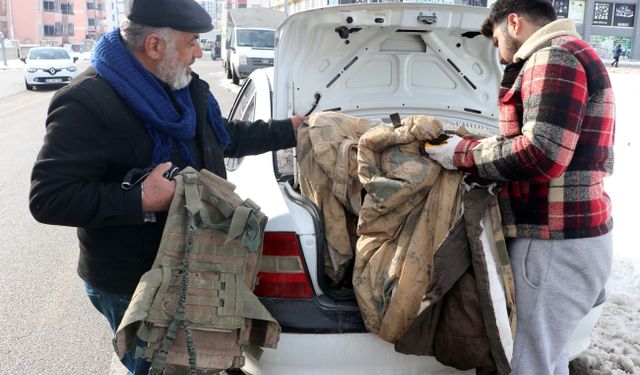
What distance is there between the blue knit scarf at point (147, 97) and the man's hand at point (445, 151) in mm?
941

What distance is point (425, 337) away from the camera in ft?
7.35

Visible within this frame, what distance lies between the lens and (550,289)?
217 cm

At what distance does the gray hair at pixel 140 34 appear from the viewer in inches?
86.0

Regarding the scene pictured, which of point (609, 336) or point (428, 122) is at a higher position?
point (428, 122)

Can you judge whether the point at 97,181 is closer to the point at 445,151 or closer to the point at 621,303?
the point at 445,151

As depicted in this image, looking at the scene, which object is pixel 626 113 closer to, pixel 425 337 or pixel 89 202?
pixel 425 337

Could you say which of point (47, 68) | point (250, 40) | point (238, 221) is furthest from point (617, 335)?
point (250, 40)

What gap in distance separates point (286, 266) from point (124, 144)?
0.80 meters

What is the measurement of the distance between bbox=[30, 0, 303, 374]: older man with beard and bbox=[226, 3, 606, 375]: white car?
1.69 ft

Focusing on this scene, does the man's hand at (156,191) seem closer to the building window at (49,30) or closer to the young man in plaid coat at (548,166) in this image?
the young man in plaid coat at (548,166)

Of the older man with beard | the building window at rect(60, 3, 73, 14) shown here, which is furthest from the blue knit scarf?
the building window at rect(60, 3, 73, 14)

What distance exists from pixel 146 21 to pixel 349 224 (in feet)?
4.13

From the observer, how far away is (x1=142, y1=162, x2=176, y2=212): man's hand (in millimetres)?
2064

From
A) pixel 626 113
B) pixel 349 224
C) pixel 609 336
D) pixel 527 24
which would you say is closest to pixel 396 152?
pixel 349 224
